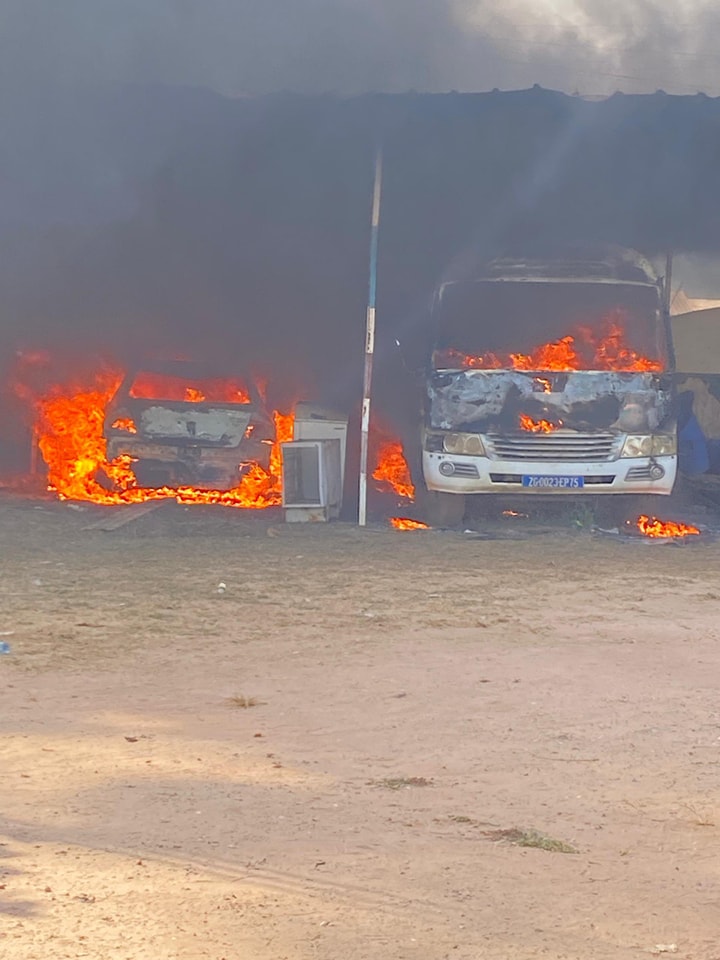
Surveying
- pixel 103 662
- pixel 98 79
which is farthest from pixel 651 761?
pixel 98 79

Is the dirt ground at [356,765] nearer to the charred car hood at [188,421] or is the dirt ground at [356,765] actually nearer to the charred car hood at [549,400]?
the charred car hood at [549,400]

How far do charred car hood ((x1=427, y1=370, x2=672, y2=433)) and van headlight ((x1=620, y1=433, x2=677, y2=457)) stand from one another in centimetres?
9

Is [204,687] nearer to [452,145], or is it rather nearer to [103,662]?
[103,662]

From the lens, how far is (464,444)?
1138 centimetres

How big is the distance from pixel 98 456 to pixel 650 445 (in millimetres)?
5923

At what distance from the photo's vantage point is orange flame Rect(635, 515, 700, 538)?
1207cm

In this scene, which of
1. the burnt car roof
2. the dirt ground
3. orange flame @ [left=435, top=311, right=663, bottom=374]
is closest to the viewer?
the dirt ground

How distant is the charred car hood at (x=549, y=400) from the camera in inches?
447

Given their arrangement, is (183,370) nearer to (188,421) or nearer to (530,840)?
(188,421)

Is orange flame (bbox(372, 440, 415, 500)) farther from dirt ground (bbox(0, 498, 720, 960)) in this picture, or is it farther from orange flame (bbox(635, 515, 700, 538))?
dirt ground (bbox(0, 498, 720, 960))

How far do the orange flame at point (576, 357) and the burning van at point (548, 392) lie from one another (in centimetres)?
1

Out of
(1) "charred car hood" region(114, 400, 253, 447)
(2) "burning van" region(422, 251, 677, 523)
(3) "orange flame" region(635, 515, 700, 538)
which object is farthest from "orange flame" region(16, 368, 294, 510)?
(3) "orange flame" region(635, 515, 700, 538)

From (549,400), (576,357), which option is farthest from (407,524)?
(576,357)

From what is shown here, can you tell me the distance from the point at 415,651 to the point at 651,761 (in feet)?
6.57
